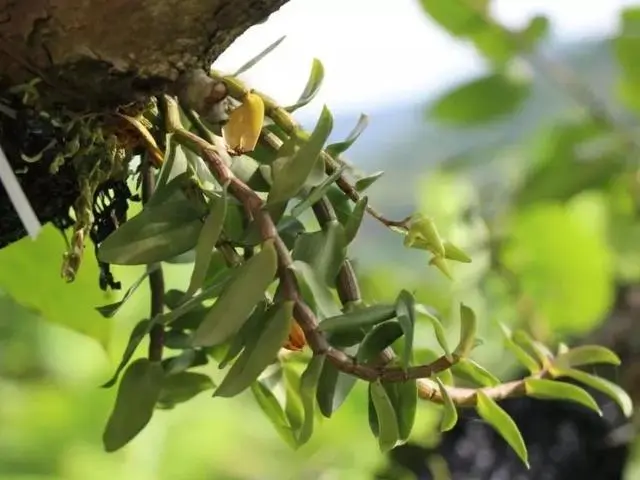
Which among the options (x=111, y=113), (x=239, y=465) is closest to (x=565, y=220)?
(x=239, y=465)

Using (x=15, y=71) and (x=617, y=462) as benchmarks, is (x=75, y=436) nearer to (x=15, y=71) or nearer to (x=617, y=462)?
(x=617, y=462)

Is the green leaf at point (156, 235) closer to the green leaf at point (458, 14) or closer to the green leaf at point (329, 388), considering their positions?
the green leaf at point (329, 388)

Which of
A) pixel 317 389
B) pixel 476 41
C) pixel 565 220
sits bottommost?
pixel 565 220

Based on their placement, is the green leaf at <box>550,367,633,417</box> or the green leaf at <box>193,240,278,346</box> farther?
the green leaf at <box>550,367,633,417</box>

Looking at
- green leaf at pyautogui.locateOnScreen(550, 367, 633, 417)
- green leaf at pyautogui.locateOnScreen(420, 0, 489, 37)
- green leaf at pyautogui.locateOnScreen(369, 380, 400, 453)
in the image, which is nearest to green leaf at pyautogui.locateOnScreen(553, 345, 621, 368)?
green leaf at pyautogui.locateOnScreen(550, 367, 633, 417)

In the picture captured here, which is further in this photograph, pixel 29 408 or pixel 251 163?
pixel 29 408

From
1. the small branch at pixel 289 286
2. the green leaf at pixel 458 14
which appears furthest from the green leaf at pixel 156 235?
the green leaf at pixel 458 14

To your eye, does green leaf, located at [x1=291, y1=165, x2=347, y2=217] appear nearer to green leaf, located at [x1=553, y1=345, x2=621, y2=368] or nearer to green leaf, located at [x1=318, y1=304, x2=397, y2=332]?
green leaf, located at [x1=318, y1=304, x2=397, y2=332]
